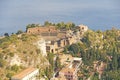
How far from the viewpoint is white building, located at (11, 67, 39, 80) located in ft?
77.1

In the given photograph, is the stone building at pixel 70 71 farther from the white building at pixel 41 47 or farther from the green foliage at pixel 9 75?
the green foliage at pixel 9 75

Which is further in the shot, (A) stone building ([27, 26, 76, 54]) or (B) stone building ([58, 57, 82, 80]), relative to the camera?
(A) stone building ([27, 26, 76, 54])

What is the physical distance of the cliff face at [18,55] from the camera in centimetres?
2472

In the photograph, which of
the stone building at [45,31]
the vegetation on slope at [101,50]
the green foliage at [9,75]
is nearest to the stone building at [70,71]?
the vegetation on slope at [101,50]

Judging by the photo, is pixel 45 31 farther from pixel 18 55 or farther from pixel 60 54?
pixel 18 55

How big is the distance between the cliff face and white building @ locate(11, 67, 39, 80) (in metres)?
0.46

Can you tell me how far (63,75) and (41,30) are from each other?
27.0 ft

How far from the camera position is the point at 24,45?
88.2 ft

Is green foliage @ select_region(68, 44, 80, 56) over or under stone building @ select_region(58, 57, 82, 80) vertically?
over

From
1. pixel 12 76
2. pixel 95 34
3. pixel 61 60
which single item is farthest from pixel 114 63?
pixel 12 76

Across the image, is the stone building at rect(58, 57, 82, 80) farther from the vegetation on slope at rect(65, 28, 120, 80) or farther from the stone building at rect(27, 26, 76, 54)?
the stone building at rect(27, 26, 76, 54)

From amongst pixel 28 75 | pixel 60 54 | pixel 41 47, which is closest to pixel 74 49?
pixel 60 54

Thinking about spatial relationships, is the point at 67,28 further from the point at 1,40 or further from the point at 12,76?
the point at 12,76

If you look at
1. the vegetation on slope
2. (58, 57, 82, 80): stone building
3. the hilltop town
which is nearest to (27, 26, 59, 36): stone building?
the hilltop town
